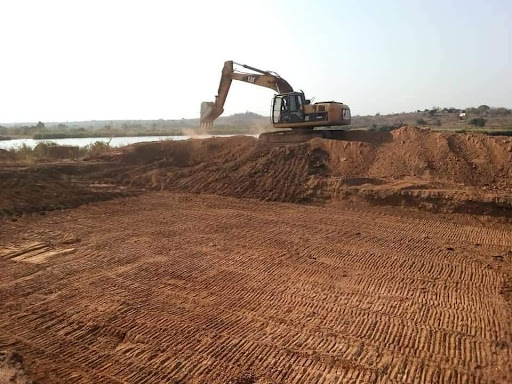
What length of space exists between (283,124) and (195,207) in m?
6.87

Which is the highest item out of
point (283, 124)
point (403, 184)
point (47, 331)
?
point (283, 124)

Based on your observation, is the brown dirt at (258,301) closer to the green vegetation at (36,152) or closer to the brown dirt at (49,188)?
the brown dirt at (49,188)

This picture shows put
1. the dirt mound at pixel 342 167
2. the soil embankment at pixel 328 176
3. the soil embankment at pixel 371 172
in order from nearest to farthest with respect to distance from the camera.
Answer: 1. the soil embankment at pixel 371 172
2. the soil embankment at pixel 328 176
3. the dirt mound at pixel 342 167

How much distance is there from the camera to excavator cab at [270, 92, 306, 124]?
1856 cm

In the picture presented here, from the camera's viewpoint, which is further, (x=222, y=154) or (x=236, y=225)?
(x=222, y=154)

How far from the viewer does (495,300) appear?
6797 mm

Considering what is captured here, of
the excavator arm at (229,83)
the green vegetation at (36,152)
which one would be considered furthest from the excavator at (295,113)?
the green vegetation at (36,152)

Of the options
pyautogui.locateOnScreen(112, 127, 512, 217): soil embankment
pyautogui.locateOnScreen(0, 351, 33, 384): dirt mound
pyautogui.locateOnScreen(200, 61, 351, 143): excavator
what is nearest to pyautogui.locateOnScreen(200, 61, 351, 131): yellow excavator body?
pyautogui.locateOnScreen(200, 61, 351, 143): excavator

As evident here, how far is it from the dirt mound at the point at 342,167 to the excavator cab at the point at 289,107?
1.49 metres

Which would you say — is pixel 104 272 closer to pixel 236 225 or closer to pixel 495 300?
pixel 236 225

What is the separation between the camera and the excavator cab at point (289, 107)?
18562 mm

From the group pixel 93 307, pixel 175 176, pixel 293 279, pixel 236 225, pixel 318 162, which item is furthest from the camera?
pixel 175 176

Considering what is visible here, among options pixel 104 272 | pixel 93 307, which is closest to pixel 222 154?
pixel 104 272

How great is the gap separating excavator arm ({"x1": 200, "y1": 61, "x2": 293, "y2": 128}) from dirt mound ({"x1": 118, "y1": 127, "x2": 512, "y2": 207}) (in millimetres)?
2867
